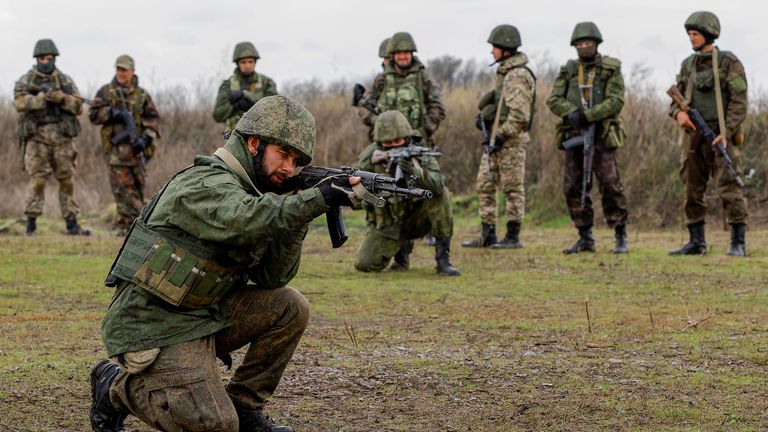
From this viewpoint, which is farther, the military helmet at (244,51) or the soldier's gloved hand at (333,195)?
the military helmet at (244,51)

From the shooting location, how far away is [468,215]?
61.4 ft

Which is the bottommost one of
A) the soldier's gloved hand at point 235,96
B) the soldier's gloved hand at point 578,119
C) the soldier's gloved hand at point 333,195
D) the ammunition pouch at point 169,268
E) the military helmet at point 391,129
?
the ammunition pouch at point 169,268

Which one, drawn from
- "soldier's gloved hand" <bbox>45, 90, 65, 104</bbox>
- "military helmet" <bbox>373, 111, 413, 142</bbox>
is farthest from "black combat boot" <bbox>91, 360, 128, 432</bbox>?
"soldier's gloved hand" <bbox>45, 90, 65, 104</bbox>

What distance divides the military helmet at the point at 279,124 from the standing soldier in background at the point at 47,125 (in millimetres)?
10813

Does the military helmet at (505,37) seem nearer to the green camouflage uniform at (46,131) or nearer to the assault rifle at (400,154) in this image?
the assault rifle at (400,154)

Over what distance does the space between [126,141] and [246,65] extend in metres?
2.07

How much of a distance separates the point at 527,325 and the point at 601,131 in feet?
15.6

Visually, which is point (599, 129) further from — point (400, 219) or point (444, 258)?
point (400, 219)

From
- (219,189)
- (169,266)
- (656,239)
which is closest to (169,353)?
(169,266)

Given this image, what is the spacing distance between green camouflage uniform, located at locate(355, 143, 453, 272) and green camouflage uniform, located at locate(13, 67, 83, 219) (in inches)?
224

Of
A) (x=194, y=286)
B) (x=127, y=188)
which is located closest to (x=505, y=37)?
(x=127, y=188)

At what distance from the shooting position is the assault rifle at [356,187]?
4.77 meters

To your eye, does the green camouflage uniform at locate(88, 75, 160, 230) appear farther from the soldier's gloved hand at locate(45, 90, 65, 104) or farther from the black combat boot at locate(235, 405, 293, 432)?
the black combat boot at locate(235, 405, 293, 432)

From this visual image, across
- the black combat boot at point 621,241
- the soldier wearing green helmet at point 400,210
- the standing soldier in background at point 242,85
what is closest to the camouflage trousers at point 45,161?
the standing soldier in background at point 242,85
